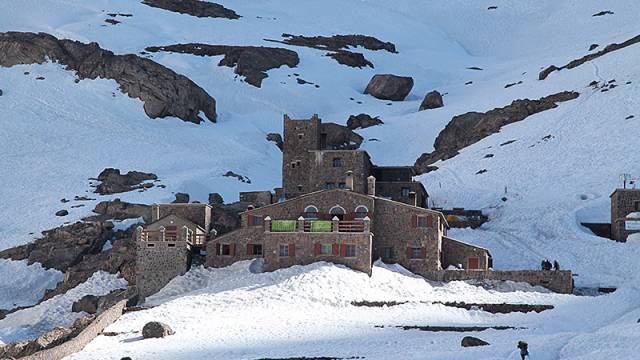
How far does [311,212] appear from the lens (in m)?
84.8

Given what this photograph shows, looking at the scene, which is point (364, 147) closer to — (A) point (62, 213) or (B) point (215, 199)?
(B) point (215, 199)

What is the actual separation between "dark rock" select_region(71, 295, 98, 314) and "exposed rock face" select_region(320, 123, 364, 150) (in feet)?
173

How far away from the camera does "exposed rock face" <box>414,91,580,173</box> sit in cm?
13600

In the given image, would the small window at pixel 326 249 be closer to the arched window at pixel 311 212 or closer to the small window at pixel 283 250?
the small window at pixel 283 250

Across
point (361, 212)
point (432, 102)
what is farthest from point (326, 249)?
point (432, 102)

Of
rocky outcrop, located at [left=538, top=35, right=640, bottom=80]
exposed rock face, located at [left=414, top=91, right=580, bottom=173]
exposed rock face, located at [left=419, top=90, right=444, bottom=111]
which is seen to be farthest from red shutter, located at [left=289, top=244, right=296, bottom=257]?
exposed rock face, located at [left=419, top=90, right=444, bottom=111]

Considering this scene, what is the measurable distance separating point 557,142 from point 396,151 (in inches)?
980

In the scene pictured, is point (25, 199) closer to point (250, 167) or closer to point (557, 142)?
point (250, 167)

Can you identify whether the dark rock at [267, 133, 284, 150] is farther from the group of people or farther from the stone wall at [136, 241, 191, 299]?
the group of people

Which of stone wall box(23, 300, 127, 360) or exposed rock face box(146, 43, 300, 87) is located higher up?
exposed rock face box(146, 43, 300, 87)

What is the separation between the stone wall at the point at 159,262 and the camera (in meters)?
83.8

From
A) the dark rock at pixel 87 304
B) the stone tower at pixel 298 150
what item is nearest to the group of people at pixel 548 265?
the stone tower at pixel 298 150

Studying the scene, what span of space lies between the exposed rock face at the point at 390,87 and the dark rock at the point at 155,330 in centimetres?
10521

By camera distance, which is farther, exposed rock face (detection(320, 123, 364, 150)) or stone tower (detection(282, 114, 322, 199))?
exposed rock face (detection(320, 123, 364, 150))
